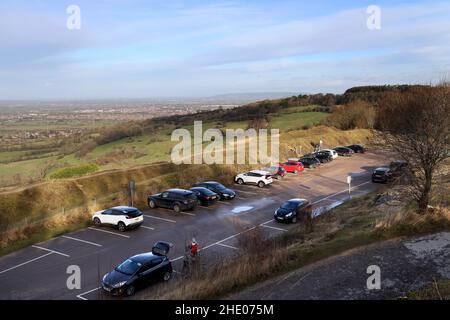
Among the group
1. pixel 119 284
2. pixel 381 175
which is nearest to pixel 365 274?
pixel 119 284


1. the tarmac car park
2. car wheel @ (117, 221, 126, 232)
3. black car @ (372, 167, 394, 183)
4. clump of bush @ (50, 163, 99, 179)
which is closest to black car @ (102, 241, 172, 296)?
the tarmac car park

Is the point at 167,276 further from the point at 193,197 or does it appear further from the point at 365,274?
the point at 193,197

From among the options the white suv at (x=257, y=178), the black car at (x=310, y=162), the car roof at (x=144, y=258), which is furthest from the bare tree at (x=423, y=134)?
the black car at (x=310, y=162)

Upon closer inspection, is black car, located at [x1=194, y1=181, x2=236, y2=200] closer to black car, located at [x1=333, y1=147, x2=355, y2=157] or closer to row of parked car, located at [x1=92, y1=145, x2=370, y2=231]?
row of parked car, located at [x1=92, y1=145, x2=370, y2=231]

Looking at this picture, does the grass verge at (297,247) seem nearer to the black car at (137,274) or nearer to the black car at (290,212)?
the black car at (137,274)
